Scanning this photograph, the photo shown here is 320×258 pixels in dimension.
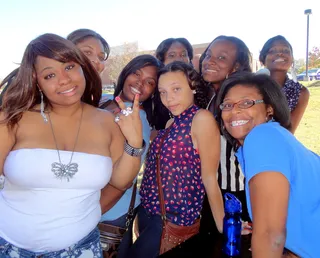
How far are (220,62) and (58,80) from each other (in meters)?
Answer: 1.67

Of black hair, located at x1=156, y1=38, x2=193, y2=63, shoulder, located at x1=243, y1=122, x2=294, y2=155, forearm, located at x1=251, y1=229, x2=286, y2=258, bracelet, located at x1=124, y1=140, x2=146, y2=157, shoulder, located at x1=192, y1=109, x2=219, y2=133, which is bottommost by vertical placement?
forearm, located at x1=251, y1=229, x2=286, y2=258

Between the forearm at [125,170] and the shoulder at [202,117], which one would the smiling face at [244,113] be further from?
the forearm at [125,170]

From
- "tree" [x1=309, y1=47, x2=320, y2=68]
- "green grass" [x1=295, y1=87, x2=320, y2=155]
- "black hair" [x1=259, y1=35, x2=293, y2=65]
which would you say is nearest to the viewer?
"black hair" [x1=259, y1=35, x2=293, y2=65]

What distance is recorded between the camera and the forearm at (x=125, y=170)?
2029mm

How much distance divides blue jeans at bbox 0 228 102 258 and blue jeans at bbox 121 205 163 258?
0.39 m

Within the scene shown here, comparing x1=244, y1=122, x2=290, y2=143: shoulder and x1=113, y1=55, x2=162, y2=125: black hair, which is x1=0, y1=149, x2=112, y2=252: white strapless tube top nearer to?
x1=244, y1=122, x2=290, y2=143: shoulder

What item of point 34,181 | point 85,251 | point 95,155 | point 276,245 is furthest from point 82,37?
point 276,245

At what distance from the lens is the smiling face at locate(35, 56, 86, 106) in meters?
1.82

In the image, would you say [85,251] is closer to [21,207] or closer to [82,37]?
[21,207]

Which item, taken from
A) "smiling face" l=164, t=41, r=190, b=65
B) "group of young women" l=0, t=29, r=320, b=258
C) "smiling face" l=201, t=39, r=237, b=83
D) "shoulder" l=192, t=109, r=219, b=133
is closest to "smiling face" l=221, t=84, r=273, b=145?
"group of young women" l=0, t=29, r=320, b=258

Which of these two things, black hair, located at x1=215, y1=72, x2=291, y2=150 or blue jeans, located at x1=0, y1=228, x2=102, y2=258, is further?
black hair, located at x1=215, y1=72, x2=291, y2=150

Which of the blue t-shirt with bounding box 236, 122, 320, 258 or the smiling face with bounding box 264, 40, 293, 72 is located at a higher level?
the smiling face with bounding box 264, 40, 293, 72

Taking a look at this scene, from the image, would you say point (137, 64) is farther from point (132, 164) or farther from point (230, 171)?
point (230, 171)

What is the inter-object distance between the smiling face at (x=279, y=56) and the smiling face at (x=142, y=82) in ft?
6.16
